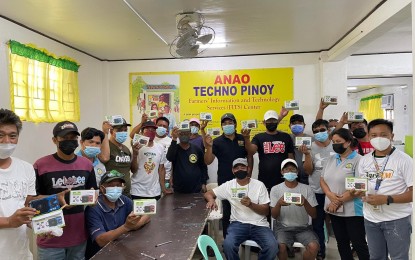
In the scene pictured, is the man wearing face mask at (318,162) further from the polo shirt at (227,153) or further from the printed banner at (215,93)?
the printed banner at (215,93)

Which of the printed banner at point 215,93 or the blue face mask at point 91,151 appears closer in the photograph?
the blue face mask at point 91,151

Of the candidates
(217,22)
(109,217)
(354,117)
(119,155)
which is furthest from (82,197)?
(354,117)

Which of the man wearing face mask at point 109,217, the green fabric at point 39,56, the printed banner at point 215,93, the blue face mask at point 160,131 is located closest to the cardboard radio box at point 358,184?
the man wearing face mask at point 109,217

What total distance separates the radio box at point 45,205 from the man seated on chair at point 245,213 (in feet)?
5.15

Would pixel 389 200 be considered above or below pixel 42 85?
below

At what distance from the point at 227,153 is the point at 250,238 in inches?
39.5

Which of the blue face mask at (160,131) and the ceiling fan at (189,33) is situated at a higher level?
the ceiling fan at (189,33)

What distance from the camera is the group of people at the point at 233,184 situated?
2273 millimetres

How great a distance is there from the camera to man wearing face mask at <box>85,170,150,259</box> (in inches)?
91.5

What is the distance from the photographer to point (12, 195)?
1931 mm

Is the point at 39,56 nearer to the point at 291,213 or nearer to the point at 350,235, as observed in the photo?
the point at 291,213

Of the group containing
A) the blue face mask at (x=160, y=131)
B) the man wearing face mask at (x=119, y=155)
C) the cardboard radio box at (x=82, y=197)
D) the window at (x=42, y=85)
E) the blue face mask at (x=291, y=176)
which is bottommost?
the blue face mask at (x=291, y=176)

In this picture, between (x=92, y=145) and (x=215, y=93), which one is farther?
(x=215, y=93)

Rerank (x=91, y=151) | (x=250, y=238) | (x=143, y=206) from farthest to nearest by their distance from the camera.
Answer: (x=250, y=238)
(x=91, y=151)
(x=143, y=206)
